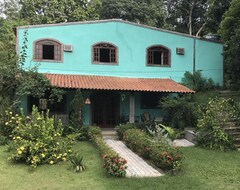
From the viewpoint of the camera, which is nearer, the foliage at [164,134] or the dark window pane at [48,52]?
the foliage at [164,134]

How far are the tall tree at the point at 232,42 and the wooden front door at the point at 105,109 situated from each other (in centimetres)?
756

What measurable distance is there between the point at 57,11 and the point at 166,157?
26.1 m

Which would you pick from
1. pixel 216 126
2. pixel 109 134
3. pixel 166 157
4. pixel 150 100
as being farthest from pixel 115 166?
pixel 150 100

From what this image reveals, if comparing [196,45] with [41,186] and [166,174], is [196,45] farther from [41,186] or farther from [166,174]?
[41,186]

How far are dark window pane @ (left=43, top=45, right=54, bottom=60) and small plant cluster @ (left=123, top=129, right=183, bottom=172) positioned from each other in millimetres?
8386

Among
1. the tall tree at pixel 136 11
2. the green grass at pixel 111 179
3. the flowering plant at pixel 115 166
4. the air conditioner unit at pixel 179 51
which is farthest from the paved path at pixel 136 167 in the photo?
the tall tree at pixel 136 11

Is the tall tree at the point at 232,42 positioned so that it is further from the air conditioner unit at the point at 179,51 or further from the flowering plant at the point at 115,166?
the flowering plant at the point at 115,166

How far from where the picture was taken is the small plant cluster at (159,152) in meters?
9.30

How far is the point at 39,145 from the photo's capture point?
10.2 m

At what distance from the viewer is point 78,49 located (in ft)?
61.3

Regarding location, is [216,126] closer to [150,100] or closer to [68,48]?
[150,100]

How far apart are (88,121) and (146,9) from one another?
18532mm

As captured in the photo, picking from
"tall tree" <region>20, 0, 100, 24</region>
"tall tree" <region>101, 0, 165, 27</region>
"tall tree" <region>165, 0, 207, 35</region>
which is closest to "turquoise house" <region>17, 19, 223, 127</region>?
"tall tree" <region>101, 0, 165, 27</region>

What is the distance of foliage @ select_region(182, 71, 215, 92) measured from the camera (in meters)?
20.2
